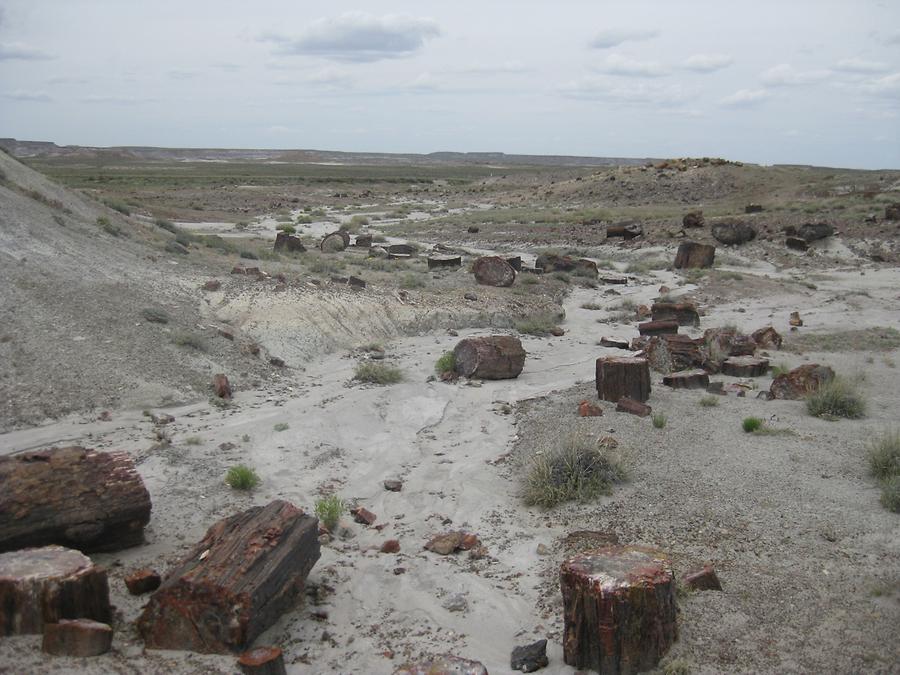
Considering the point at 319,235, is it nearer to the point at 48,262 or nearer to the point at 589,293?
the point at 589,293

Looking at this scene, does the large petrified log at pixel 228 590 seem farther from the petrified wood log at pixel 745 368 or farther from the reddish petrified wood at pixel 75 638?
the petrified wood log at pixel 745 368

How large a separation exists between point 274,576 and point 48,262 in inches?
409

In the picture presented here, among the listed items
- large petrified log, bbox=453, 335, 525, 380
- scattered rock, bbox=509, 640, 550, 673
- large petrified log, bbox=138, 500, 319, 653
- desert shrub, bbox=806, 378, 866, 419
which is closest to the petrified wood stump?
scattered rock, bbox=509, 640, 550, 673

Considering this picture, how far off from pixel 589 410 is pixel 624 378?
751 millimetres

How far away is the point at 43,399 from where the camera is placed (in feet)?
34.1

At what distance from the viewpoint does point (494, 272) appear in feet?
66.4

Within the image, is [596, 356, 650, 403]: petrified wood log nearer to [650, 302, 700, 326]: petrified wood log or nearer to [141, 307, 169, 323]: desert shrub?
[141, 307, 169, 323]: desert shrub

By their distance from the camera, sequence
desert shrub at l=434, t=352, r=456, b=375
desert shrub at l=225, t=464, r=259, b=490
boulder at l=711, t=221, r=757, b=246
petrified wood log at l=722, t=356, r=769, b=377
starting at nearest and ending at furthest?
desert shrub at l=225, t=464, r=259, b=490
petrified wood log at l=722, t=356, r=769, b=377
desert shrub at l=434, t=352, r=456, b=375
boulder at l=711, t=221, r=757, b=246

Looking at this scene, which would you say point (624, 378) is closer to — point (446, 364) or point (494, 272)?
point (446, 364)

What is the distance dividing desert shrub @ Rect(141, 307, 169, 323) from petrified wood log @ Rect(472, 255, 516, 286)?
8415 mm

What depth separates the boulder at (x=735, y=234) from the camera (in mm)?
28594

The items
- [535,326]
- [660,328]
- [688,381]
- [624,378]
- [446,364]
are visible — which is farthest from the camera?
[535,326]

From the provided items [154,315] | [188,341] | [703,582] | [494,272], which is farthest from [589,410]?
[494,272]

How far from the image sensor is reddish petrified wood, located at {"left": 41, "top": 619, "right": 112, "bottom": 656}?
5.23 metres
